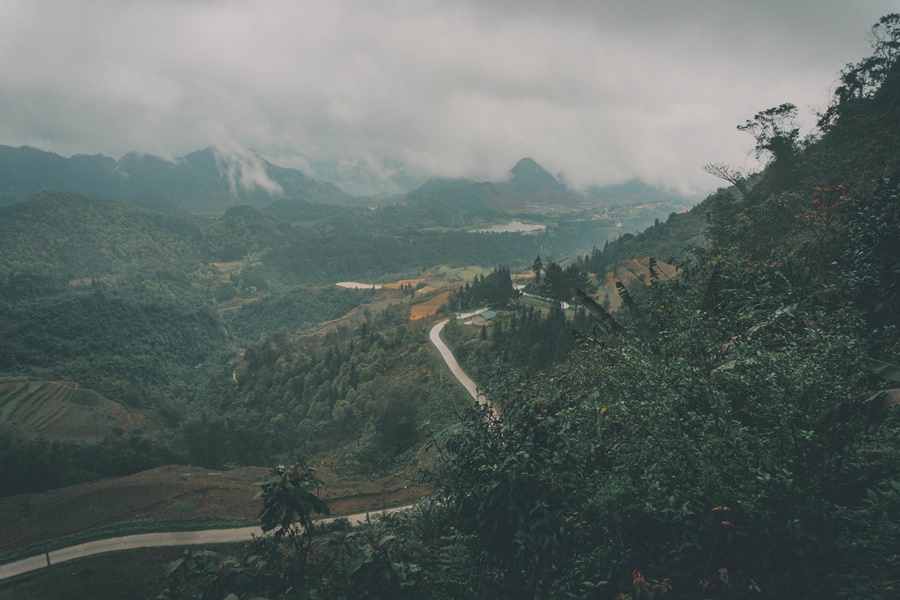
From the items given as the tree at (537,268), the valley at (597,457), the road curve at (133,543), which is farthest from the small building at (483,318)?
the road curve at (133,543)

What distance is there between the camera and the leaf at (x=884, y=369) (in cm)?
1051

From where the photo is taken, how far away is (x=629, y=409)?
1091 cm

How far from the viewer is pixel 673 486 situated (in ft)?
28.5

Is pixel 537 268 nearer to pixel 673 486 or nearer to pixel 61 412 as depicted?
pixel 673 486

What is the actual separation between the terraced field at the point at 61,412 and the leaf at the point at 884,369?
86444 mm

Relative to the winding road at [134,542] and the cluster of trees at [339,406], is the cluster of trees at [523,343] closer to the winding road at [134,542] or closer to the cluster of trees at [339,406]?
the cluster of trees at [339,406]

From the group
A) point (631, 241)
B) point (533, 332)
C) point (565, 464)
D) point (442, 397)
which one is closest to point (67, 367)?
point (442, 397)

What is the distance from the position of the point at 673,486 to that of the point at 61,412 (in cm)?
9713

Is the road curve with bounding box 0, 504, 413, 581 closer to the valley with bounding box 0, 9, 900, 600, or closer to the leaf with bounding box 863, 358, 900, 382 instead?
the valley with bounding box 0, 9, 900, 600

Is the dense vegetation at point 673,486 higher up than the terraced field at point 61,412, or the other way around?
the dense vegetation at point 673,486

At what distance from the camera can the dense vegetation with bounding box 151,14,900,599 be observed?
24.8 ft

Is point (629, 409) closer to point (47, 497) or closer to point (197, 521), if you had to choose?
point (197, 521)

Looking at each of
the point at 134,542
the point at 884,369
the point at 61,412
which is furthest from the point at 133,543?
the point at 61,412

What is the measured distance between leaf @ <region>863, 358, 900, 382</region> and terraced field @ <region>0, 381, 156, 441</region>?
3403 inches
